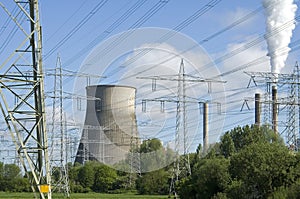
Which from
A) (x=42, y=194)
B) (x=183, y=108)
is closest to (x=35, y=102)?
(x=42, y=194)

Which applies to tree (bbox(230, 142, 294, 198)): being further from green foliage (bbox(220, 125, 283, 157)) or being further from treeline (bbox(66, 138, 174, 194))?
treeline (bbox(66, 138, 174, 194))

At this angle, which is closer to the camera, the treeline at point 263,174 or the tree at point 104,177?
the treeline at point 263,174

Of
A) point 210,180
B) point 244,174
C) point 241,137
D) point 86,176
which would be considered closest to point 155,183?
point 241,137

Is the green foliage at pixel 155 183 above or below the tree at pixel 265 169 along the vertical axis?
below

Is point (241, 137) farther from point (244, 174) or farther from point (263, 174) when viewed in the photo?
point (263, 174)

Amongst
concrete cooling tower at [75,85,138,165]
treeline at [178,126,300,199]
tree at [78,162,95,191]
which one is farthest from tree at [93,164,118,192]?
treeline at [178,126,300,199]

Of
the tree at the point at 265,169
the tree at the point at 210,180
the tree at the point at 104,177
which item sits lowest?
the tree at the point at 104,177

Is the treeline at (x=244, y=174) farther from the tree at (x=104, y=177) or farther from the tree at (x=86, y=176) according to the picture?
the tree at (x=86, y=176)

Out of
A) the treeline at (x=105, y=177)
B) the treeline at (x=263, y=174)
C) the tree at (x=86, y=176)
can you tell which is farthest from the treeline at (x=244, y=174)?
the tree at (x=86, y=176)
